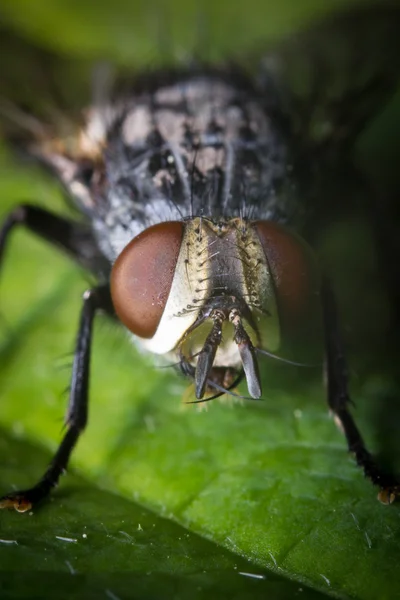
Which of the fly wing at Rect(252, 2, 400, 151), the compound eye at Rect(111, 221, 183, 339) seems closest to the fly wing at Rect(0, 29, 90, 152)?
the fly wing at Rect(252, 2, 400, 151)

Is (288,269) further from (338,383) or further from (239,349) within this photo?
(338,383)

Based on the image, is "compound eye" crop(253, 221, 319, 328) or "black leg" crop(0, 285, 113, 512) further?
"black leg" crop(0, 285, 113, 512)

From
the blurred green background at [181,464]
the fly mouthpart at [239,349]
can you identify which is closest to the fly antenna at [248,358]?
the fly mouthpart at [239,349]

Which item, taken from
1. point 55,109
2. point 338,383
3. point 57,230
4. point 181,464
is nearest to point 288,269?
point 338,383

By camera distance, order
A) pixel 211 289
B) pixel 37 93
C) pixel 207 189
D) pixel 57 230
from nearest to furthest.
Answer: pixel 211 289 < pixel 207 189 < pixel 57 230 < pixel 37 93

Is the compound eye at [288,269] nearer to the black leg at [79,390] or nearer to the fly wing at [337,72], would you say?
the black leg at [79,390]

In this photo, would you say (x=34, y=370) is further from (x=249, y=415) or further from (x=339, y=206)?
(x=339, y=206)

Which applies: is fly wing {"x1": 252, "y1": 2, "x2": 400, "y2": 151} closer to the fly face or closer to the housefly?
the housefly

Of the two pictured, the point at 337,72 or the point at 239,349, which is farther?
the point at 337,72
